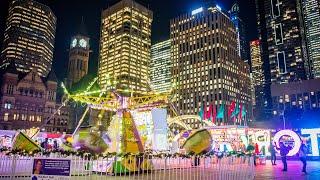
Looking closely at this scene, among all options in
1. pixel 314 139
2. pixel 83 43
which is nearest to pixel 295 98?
pixel 314 139

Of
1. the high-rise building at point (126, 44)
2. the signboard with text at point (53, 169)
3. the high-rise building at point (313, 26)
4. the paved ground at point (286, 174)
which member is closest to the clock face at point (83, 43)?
the high-rise building at point (126, 44)

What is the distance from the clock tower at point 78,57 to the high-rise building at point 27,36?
39.2m

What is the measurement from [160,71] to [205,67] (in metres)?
65.0

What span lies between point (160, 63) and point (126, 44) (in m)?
31.3

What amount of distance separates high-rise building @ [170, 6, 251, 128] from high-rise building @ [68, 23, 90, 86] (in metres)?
42.8

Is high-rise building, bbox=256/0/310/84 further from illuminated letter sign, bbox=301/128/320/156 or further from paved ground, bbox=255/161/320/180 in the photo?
paved ground, bbox=255/161/320/180

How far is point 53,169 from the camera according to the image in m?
9.90

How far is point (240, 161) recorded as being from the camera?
1666 centimetres

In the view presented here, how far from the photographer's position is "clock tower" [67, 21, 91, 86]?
135738 millimetres

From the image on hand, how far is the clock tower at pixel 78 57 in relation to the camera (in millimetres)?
135738

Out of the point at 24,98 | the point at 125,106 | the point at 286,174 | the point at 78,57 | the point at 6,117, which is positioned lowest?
the point at 286,174

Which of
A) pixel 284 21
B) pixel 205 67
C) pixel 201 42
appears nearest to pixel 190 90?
pixel 205 67

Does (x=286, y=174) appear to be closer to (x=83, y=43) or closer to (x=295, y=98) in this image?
(x=295, y=98)

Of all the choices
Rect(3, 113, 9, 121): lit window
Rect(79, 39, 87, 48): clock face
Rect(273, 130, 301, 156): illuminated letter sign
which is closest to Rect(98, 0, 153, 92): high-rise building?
Rect(79, 39, 87, 48): clock face
